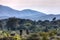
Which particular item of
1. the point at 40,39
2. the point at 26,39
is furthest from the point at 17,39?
the point at 40,39

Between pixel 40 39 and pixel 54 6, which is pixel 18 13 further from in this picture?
pixel 40 39

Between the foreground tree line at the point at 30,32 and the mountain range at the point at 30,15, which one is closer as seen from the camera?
the foreground tree line at the point at 30,32

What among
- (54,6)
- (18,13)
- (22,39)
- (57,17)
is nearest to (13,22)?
(54,6)

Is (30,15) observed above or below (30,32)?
below

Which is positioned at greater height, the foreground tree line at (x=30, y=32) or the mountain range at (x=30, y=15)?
the foreground tree line at (x=30, y=32)

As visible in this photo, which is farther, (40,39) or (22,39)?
(22,39)

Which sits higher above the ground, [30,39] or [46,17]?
[30,39]

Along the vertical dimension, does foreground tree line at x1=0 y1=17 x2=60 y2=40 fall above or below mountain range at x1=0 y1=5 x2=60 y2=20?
above

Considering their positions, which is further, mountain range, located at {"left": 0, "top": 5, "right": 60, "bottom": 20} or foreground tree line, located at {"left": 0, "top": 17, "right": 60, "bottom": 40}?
mountain range, located at {"left": 0, "top": 5, "right": 60, "bottom": 20}

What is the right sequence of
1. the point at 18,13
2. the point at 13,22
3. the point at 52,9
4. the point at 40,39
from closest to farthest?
the point at 40,39 → the point at 13,22 → the point at 52,9 → the point at 18,13

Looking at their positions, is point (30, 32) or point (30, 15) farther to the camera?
point (30, 15)

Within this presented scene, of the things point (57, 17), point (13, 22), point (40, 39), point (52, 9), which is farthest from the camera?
point (57, 17)
